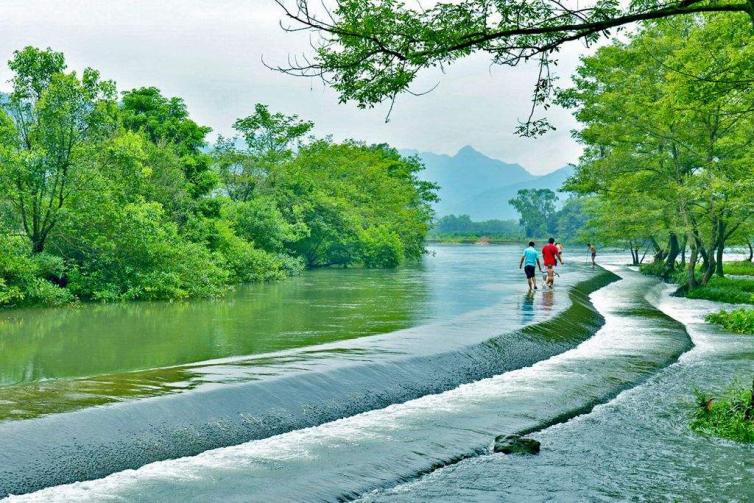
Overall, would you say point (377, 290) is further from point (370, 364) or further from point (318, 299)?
point (370, 364)

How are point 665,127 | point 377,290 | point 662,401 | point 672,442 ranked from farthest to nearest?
point 377,290 < point 665,127 < point 662,401 < point 672,442

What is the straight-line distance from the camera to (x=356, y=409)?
41.6ft

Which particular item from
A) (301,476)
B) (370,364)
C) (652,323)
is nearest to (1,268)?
(370,364)

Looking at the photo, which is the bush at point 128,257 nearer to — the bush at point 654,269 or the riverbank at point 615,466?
the riverbank at point 615,466

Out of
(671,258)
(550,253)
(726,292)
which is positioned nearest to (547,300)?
(550,253)

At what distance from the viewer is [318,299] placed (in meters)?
31.9

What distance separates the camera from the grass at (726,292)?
31.2 m

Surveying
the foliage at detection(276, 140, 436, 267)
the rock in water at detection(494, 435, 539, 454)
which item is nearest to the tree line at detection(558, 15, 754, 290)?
→ the rock in water at detection(494, 435, 539, 454)

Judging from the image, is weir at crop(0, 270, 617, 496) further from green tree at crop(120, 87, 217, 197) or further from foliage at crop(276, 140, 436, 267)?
foliage at crop(276, 140, 436, 267)

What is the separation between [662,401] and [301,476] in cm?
761

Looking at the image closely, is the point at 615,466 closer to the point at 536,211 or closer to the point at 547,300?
the point at 547,300

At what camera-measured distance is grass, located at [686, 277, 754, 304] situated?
3119 cm

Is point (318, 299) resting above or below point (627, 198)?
below

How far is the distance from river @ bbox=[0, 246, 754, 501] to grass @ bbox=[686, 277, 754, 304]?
9112 millimetres
